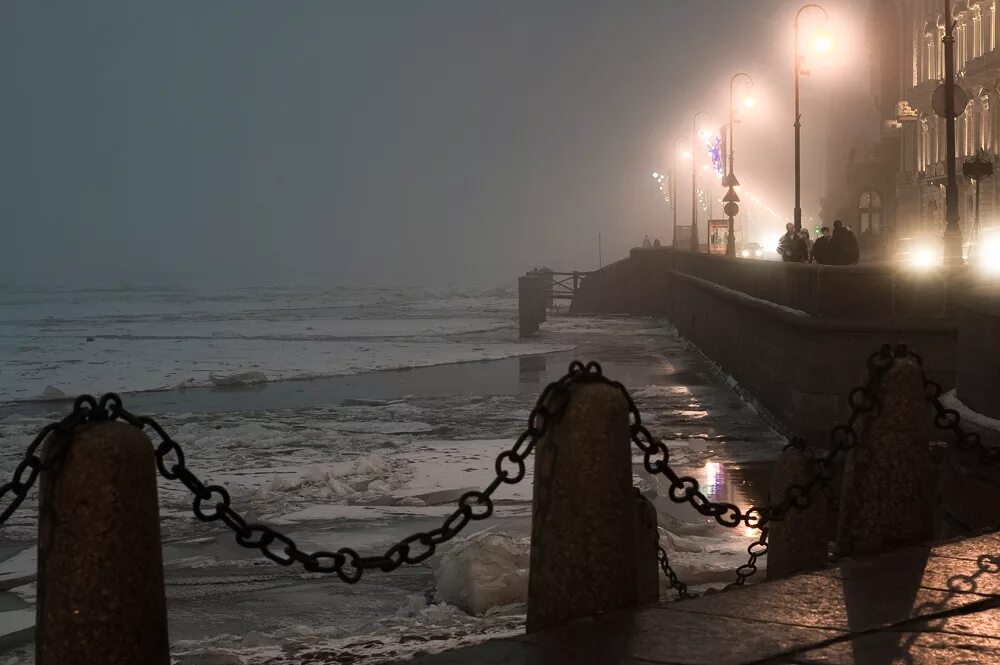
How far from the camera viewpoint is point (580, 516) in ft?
17.5

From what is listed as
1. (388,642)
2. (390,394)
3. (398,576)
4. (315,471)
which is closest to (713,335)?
(390,394)

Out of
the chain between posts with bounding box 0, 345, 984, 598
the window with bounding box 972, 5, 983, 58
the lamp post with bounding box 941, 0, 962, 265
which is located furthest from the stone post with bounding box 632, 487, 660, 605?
the window with bounding box 972, 5, 983, 58

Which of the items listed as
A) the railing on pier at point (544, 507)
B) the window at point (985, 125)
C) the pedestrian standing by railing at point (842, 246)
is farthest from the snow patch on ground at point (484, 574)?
the window at point (985, 125)

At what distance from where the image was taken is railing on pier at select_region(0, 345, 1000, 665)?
4469 millimetres

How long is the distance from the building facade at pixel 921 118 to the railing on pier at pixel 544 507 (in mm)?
41937

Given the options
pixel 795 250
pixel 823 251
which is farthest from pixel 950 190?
pixel 795 250

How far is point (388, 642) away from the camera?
9.12 m

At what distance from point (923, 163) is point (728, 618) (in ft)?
192

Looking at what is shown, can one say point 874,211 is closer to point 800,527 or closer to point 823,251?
point 823,251

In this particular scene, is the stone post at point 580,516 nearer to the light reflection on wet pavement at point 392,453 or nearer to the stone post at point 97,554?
the stone post at point 97,554

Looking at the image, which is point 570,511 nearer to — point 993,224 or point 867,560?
point 867,560

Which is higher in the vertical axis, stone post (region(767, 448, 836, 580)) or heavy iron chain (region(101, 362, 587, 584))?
heavy iron chain (region(101, 362, 587, 584))

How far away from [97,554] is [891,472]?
406 centimetres

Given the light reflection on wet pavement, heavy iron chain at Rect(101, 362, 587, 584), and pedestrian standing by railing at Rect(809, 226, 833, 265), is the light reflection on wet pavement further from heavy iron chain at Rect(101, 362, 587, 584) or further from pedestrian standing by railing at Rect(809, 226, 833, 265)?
heavy iron chain at Rect(101, 362, 587, 584)
